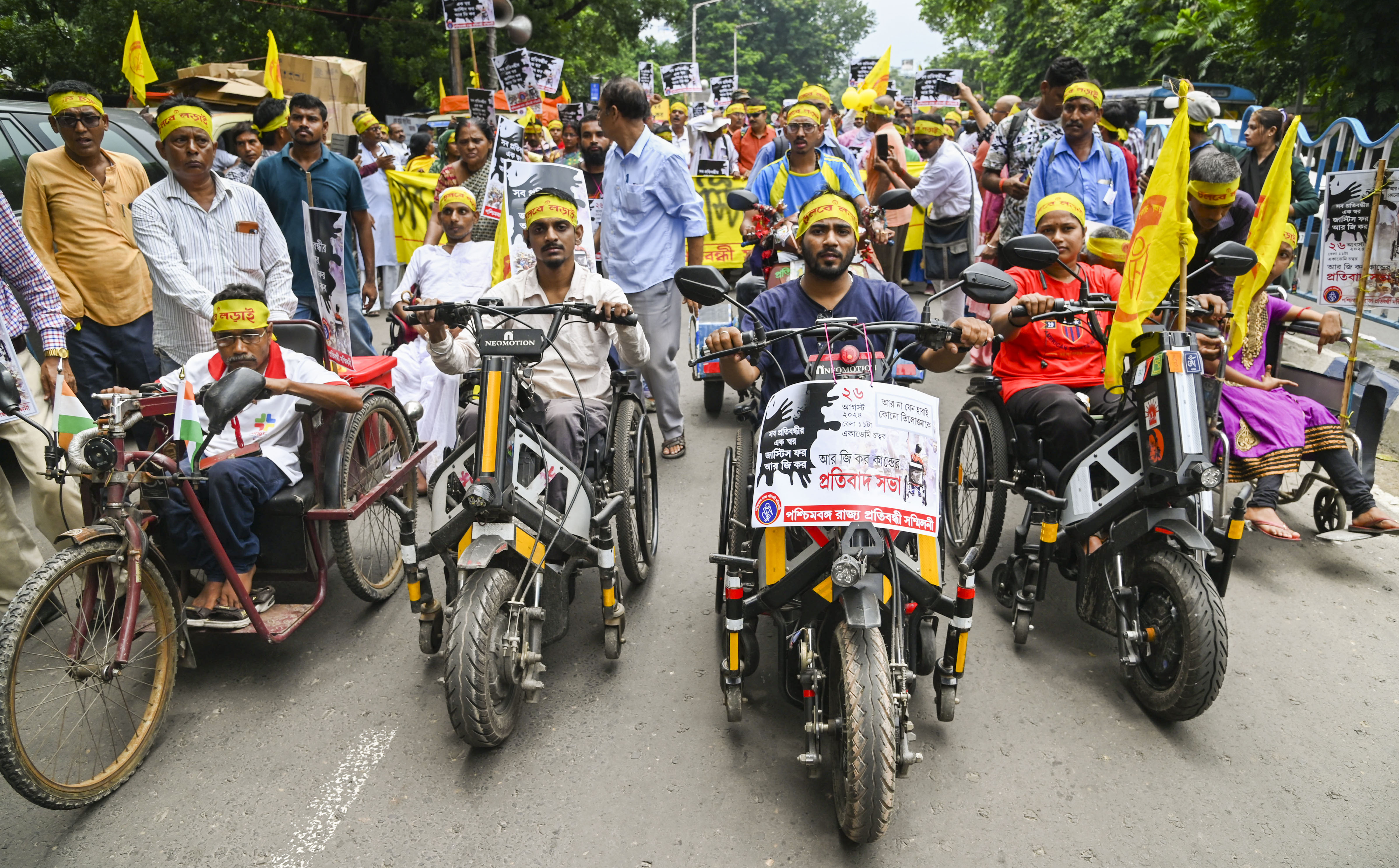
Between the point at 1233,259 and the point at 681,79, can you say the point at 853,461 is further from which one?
the point at 681,79

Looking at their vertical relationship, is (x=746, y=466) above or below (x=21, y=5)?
below

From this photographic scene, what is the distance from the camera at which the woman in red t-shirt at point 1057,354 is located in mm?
4031

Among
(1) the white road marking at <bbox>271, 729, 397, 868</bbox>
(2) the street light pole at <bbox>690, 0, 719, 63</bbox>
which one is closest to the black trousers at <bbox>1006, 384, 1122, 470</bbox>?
(1) the white road marking at <bbox>271, 729, 397, 868</bbox>

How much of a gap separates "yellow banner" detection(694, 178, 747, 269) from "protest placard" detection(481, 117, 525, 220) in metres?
1.59

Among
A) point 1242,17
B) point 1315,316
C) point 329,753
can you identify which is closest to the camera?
point 329,753

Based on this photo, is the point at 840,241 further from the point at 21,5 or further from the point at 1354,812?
the point at 21,5

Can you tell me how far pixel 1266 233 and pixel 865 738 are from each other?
2949 mm

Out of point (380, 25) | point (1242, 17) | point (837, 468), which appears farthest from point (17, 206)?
point (380, 25)

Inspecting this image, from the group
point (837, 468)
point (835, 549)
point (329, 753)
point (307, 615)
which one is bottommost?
point (329, 753)

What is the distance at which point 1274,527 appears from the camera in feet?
15.4

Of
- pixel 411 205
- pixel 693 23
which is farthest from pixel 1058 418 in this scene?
pixel 693 23

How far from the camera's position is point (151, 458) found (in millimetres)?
3250

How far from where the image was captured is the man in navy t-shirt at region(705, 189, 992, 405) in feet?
11.4

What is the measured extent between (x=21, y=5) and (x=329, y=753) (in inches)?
797
